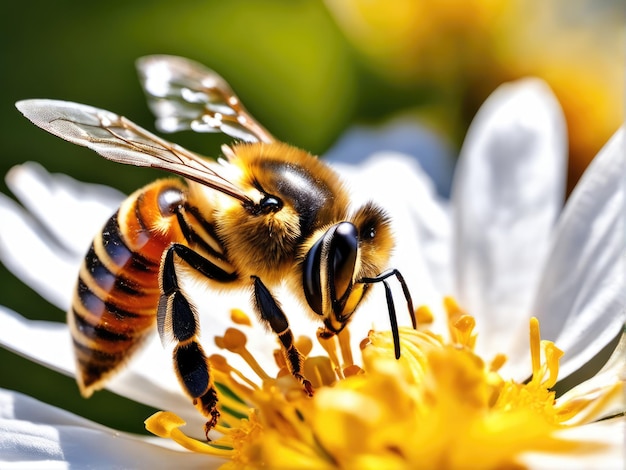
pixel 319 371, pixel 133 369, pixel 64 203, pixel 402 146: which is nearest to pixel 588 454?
pixel 319 371

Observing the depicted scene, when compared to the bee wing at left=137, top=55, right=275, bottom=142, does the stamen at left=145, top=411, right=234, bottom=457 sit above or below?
below

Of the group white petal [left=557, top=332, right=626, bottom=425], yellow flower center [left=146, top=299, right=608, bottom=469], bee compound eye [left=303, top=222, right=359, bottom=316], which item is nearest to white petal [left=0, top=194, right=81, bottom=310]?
yellow flower center [left=146, top=299, right=608, bottom=469]

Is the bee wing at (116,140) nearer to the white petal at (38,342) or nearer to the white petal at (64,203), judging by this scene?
the white petal at (38,342)

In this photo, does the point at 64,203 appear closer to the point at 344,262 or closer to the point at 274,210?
the point at 274,210

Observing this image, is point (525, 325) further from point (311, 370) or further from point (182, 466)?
point (182, 466)

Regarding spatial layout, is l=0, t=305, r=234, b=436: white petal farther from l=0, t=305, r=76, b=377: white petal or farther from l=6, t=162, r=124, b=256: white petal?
l=6, t=162, r=124, b=256: white petal

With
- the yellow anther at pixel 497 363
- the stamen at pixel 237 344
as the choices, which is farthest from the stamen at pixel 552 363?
the stamen at pixel 237 344
